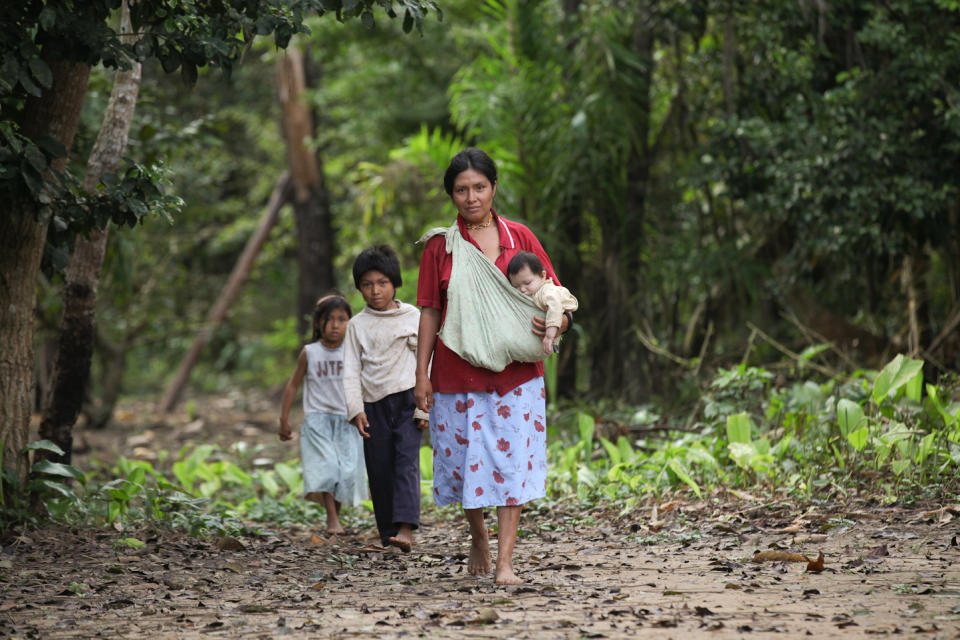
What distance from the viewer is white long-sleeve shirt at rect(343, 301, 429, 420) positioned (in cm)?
539

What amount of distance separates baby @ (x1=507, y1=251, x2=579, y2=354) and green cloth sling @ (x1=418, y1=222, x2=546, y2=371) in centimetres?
4

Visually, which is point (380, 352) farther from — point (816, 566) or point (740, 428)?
point (816, 566)

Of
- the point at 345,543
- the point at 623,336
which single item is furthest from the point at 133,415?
the point at 345,543

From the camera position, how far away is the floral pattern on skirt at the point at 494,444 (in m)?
4.14

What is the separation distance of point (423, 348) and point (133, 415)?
40.0 ft

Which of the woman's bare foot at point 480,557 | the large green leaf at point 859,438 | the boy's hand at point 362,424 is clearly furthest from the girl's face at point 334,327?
the large green leaf at point 859,438

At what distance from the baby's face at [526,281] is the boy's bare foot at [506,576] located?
113cm

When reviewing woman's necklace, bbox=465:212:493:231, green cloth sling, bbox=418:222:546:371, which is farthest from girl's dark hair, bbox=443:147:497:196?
green cloth sling, bbox=418:222:546:371

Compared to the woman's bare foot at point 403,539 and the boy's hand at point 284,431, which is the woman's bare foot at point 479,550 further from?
the boy's hand at point 284,431

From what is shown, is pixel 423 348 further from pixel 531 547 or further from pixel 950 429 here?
pixel 950 429

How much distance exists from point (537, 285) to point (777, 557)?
1.58 meters

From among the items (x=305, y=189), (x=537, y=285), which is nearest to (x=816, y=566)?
(x=537, y=285)

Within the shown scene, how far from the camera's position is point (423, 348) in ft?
14.2

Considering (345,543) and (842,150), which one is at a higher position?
(842,150)
